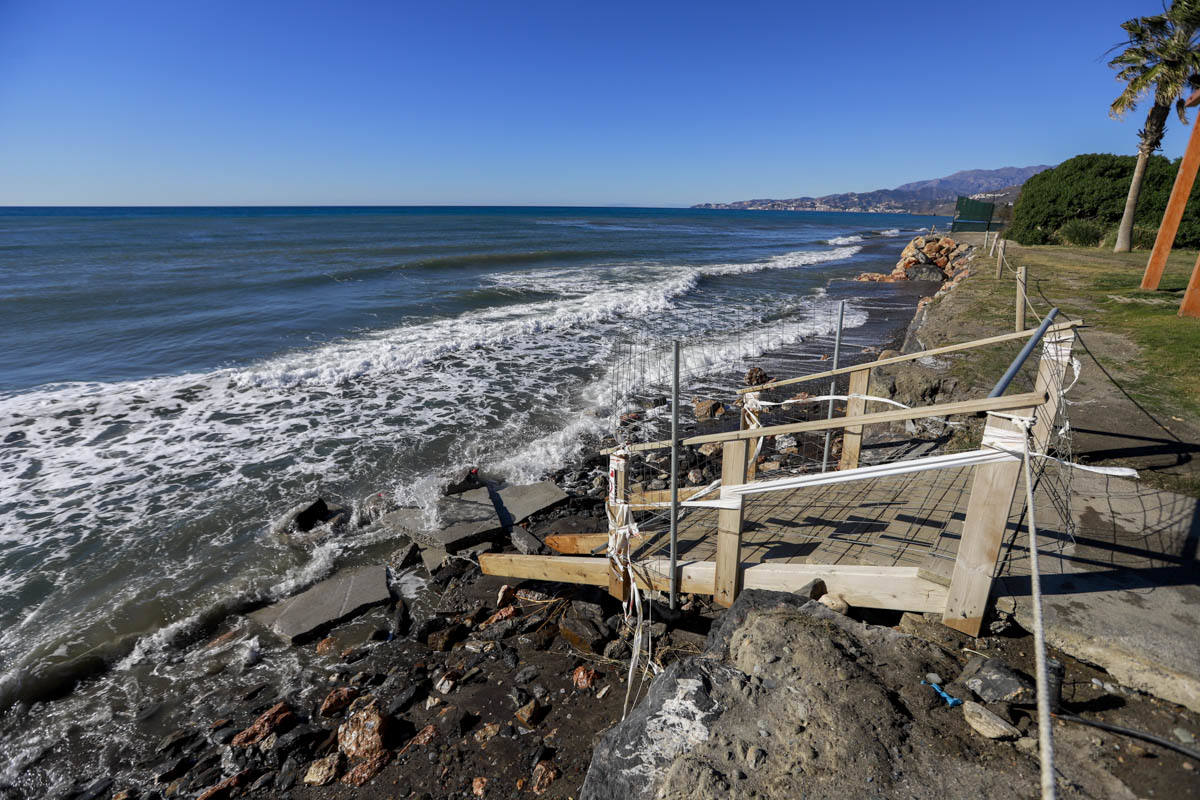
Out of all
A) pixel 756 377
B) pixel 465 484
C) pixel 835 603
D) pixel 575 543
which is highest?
pixel 835 603

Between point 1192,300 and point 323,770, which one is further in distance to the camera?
point 1192,300

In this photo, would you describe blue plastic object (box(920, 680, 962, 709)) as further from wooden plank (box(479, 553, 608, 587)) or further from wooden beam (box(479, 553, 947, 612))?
wooden plank (box(479, 553, 608, 587))

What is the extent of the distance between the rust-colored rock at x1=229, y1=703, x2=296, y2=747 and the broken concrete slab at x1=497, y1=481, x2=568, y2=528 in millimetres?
3305

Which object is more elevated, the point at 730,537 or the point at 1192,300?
the point at 1192,300

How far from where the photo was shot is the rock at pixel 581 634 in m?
5.20

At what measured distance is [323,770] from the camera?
13.7 feet

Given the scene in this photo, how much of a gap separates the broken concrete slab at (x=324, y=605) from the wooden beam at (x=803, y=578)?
227cm

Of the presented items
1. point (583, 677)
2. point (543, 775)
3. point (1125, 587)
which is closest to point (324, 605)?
point (583, 677)

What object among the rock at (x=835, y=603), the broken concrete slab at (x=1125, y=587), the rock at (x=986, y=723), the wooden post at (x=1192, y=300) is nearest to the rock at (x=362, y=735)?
the rock at (x=835, y=603)

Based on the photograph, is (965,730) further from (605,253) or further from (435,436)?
(605,253)

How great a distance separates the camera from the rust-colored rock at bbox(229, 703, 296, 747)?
14.9 ft

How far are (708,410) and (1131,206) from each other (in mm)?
23888

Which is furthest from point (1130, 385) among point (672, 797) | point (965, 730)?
point (672, 797)

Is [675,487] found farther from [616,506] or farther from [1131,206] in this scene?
[1131,206]
